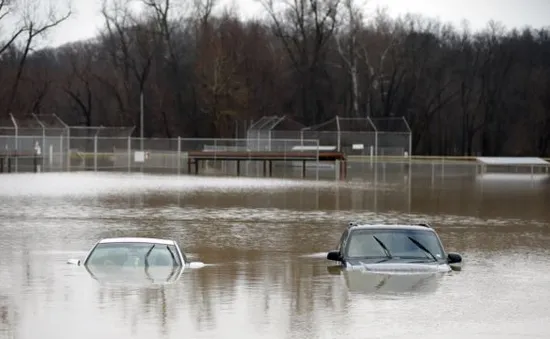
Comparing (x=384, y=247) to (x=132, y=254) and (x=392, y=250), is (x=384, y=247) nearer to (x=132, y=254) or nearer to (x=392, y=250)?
(x=392, y=250)

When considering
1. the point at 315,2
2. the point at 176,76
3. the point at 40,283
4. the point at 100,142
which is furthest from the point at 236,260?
the point at 176,76

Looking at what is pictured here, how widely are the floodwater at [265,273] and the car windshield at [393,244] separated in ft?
2.08

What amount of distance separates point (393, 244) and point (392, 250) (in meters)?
0.21

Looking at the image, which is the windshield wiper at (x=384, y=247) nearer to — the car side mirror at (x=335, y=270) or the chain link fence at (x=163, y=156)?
the car side mirror at (x=335, y=270)

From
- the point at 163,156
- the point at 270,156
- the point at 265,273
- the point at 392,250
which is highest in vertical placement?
the point at 270,156

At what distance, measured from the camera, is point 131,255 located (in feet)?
53.9

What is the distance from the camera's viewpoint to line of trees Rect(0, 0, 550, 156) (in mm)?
95375

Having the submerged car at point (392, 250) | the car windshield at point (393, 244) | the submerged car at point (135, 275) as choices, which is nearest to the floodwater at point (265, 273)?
the submerged car at point (135, 275)

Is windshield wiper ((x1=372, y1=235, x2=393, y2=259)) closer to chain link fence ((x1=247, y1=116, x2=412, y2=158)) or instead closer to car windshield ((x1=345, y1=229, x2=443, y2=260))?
car windshield ((x1=345, y1=229, x2=443, y2=260))


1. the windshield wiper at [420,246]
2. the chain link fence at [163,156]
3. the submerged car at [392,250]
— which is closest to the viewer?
the submerged car at [392,250]

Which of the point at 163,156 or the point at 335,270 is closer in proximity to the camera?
the point at 335,270

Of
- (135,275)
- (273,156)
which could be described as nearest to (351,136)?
(273,156)

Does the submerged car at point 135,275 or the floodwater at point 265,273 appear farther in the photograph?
Answer: the submerged car at point 135,275

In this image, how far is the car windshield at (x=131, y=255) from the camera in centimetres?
1641
